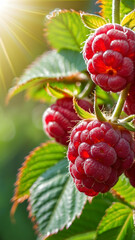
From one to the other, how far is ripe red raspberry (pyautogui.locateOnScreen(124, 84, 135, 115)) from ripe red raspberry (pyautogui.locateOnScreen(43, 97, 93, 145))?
138 millimetres

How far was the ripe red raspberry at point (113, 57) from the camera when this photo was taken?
0.61m

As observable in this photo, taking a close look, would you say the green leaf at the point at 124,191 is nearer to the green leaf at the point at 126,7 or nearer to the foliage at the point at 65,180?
the foliage at the point at 65,180

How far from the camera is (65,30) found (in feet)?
3.49

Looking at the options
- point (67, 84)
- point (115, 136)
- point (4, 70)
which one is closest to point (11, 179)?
point (4, 70)

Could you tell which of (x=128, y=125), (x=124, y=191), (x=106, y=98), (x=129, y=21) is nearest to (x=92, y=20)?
(x=129, y=21)

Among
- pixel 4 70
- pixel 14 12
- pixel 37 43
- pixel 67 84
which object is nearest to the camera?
pixel 67 84

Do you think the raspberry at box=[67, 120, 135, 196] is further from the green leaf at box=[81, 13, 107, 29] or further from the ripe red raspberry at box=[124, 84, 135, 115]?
the green leaf at box=[81, 13, 107, 29]

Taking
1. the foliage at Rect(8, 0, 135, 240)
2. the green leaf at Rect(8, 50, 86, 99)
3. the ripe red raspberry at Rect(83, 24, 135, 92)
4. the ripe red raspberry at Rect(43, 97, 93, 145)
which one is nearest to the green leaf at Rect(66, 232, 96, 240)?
the foliage at Rect(8, 0, 135, 240)

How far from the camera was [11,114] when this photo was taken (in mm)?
5383

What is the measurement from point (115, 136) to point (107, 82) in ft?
0.32

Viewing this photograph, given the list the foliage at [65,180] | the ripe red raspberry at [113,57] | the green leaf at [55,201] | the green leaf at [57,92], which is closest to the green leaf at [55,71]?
the foliage at [65,180]

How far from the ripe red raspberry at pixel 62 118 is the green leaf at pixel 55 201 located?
9 centimetres

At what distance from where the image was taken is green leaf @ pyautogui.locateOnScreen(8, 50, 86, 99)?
3.32 ft

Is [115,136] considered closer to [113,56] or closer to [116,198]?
[113,56]
